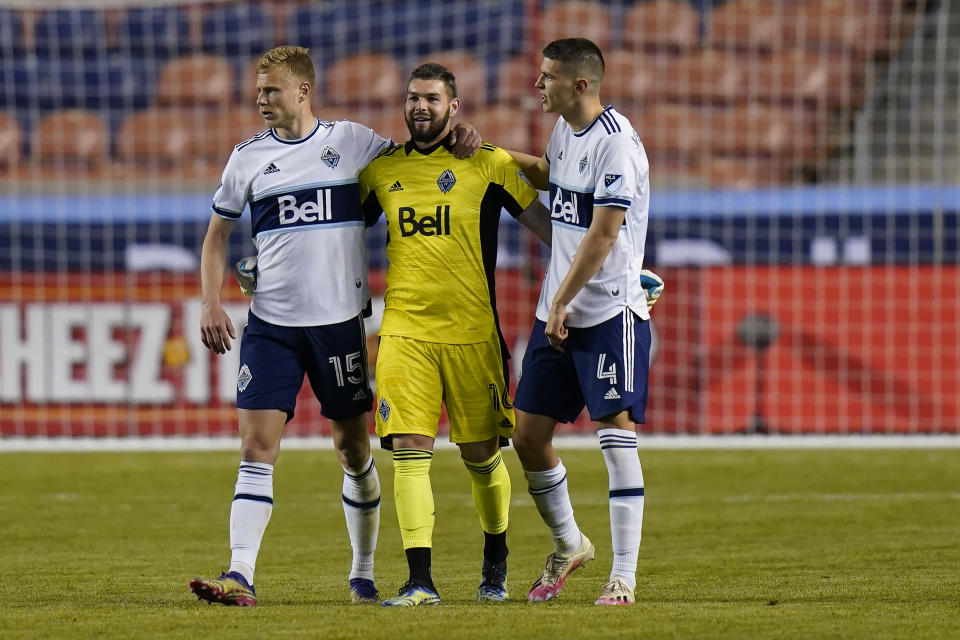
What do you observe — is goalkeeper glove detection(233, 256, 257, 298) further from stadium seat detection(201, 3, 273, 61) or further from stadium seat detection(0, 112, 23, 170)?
stadium seat detection(201, 3, 273, 61)

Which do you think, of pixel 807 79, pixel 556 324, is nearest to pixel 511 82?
pixel 807 79

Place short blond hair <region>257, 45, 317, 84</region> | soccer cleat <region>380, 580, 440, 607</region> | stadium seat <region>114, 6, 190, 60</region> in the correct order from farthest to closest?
stadium seat <region>114, 6, 190, 60</region>
short blond hair <region>257, 45, 317, 84</region>
soccer cleat <region>380, 580, 440, 607</region>

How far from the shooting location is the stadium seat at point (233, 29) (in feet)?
58.2

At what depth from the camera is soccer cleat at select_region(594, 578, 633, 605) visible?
464 cm

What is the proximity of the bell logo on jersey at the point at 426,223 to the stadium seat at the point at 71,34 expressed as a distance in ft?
43.7

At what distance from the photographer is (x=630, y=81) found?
51.8 feet

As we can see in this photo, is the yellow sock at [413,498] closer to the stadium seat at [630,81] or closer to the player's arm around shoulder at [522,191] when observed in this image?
the player's arm around shoulder at [522,191]

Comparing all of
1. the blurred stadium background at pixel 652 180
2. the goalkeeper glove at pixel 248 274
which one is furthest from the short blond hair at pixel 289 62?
the blurred stadium background at pixel 652 180

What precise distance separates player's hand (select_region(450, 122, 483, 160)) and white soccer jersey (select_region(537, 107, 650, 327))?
10.9 inches

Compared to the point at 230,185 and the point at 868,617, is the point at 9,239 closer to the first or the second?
the point at 230,185

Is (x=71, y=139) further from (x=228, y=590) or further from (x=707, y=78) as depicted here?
(x=228, y=590)

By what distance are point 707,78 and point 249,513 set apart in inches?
470

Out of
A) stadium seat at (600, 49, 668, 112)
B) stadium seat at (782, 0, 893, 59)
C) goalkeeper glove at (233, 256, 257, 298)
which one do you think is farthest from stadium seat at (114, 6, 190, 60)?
goalkeeper glove at (233, 256, 257, 298)

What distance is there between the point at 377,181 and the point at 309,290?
444 mm
